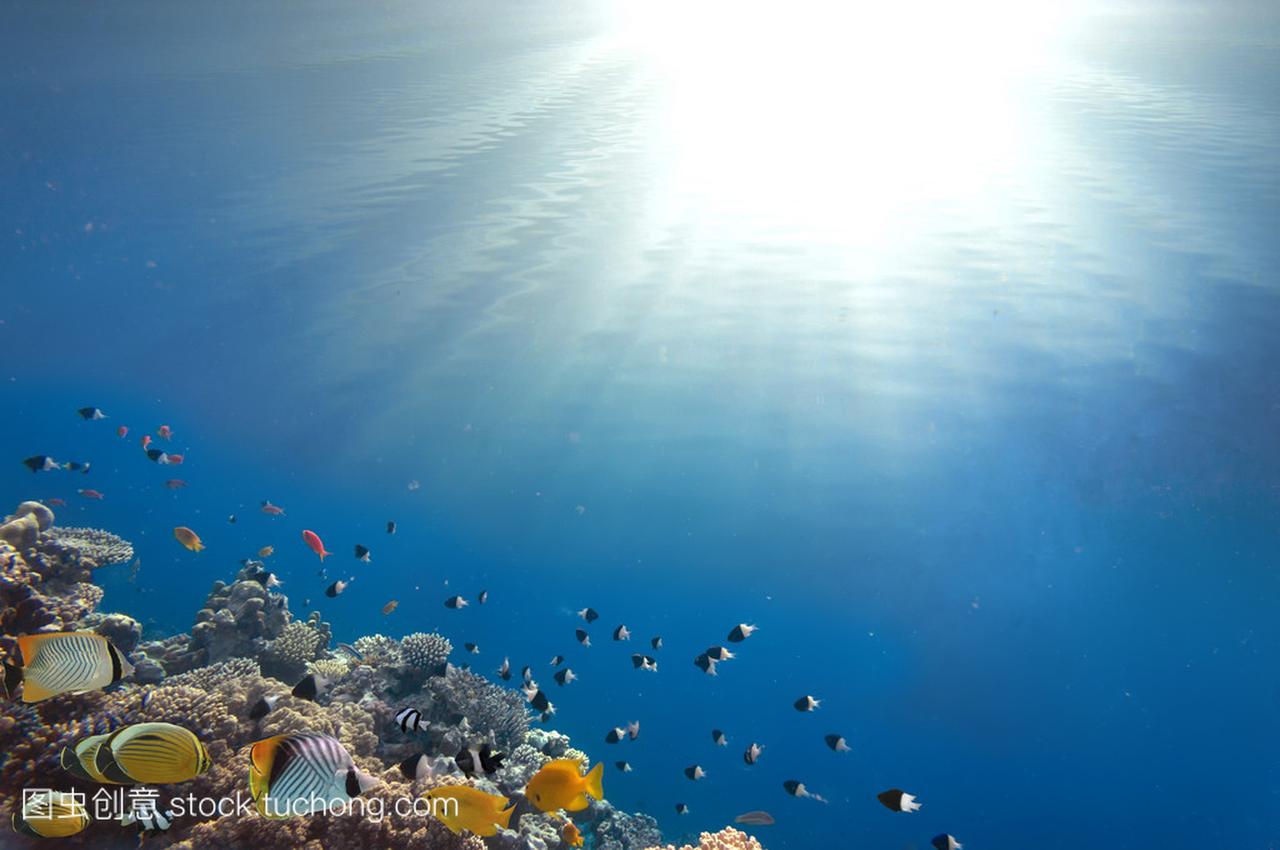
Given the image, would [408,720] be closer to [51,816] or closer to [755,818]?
[51,816]

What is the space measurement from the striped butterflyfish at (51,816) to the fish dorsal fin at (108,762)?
3.59ft

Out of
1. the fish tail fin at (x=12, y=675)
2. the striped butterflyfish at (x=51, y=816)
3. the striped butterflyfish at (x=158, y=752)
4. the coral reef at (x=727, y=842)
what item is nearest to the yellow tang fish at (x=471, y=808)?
the striped butterflyfish at (x=158, y=752)

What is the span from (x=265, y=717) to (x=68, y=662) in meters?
3.03

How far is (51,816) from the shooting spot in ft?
16.7

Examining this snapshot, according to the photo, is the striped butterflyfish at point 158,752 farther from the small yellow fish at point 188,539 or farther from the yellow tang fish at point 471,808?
the small yellow fish at point 188,539

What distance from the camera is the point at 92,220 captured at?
2861 centimetres

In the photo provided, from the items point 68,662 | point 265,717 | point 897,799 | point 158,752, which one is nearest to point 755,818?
point 897,799

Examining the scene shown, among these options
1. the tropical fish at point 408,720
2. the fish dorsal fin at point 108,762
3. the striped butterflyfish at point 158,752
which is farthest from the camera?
the tropical fish at point 408,720

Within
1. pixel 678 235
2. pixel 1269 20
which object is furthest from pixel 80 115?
pixel 1269 20

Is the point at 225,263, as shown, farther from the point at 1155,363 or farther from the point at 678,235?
the point at 1155,363

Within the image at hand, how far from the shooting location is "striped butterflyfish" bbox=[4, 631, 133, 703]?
453 cm

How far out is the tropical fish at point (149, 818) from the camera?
532 cm

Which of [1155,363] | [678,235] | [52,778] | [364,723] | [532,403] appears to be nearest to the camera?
[52,778]

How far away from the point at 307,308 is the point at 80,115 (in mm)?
18897
